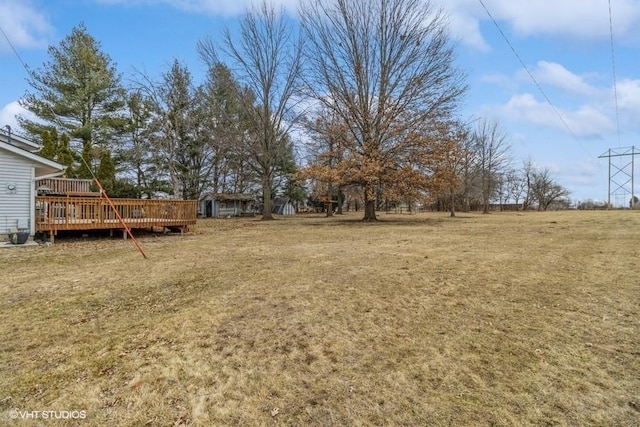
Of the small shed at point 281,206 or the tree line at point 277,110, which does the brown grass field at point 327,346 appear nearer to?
the tree line at point 277,110

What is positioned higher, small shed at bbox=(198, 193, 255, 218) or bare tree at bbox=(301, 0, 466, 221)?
bare tree at bbox=(301, 0, 466, 221)

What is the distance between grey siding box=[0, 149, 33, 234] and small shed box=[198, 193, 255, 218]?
21555mm

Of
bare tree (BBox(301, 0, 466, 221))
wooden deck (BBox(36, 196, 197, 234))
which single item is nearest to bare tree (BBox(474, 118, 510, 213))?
bare tree (BBox(301, 0, 466, 221))

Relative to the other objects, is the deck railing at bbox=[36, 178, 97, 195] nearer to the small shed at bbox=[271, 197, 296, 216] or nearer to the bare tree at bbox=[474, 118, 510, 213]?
the small shed at bbox=[271, 197, 296, 216]

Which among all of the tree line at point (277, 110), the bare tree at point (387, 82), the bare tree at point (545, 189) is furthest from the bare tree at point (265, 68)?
the bare tree at point (545, 189)

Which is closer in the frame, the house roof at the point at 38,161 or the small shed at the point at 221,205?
the house roof at the point at 38,161

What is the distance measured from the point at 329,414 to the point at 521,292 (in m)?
3.75

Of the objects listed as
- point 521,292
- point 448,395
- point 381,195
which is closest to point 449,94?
point 381,195

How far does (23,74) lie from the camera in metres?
22.3

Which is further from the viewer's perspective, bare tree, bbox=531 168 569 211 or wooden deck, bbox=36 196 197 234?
bare tree, bbox=531 168 569 211

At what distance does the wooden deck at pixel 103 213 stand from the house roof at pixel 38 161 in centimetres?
135

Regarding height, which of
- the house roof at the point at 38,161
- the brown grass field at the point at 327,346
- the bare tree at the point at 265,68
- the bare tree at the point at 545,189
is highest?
the bare tree at the point at 265,68

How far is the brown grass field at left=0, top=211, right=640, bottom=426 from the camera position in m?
2.41

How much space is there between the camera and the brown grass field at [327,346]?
7.91 ft
